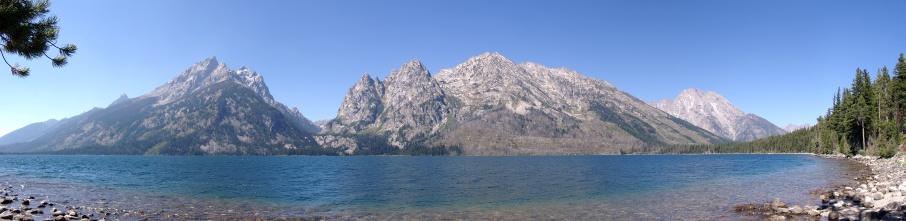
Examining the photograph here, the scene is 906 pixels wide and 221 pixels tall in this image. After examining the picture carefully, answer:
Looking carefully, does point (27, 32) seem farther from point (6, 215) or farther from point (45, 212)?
point (45, 212)

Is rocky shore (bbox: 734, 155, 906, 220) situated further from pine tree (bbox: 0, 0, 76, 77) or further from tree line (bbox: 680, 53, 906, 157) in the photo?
tree line (bbox: 680, 53, 906, 157)

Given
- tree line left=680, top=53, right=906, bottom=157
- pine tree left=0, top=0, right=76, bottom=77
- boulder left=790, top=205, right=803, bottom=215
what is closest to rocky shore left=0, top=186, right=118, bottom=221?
pine tree left=0, top=0, right=76, bottom=77

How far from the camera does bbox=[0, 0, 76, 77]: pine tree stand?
15.8m

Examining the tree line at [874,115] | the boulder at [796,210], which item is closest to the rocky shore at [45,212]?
the boulder at [796,210]

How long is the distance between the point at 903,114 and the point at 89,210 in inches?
5940

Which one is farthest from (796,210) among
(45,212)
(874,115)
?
(874,115)

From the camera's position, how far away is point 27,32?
55.7 ft

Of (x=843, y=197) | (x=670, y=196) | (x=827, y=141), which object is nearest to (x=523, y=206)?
(x=670, y=196)

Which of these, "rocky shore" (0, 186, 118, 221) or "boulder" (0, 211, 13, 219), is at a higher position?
"boulder" (0, 211, 13, 219)

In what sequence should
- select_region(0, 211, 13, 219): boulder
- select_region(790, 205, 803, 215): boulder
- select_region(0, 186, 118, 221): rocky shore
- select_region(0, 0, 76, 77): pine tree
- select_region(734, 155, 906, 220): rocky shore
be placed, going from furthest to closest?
select_region(790, 205, 803, 215): boulder → select_region(0, 186, 118, 221): rocky shore → select_region(0, 211, 13, 219): boulder → select_region(734, 155, 906, 220): rocky shore → select_region(0, 0, 76, 77): pine tree

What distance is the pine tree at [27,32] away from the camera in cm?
1582

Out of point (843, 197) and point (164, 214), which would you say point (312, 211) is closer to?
point (164, 214)

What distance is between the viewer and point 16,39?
17.0 meters

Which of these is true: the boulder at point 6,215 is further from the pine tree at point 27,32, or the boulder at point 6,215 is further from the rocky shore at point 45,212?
the pine tree at point 27,32
